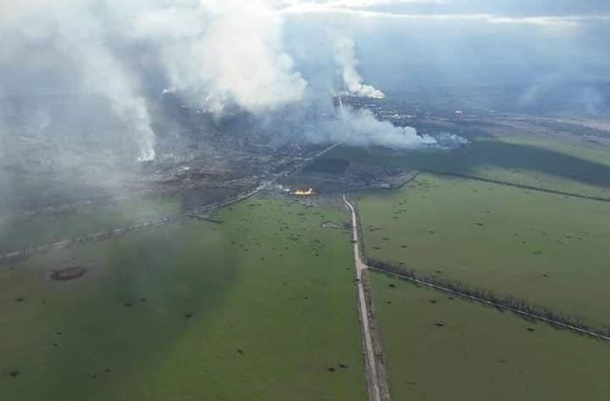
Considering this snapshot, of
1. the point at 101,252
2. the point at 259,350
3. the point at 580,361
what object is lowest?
the point at 580,361

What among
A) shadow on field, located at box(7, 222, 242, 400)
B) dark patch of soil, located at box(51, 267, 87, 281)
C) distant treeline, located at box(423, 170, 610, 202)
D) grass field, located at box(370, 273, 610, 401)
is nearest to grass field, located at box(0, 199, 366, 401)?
shadow on field, located at box(7, 222, 242, 400)

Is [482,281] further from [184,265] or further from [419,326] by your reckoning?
[184,265]

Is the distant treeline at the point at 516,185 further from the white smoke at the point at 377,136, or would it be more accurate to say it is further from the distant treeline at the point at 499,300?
the distant treeline at the point at 499,300

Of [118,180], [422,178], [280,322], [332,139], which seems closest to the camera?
[280,322]

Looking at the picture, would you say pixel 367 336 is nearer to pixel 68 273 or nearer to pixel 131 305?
pixel 131 305

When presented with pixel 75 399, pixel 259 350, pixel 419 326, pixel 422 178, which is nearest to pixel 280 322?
pixel 259 350

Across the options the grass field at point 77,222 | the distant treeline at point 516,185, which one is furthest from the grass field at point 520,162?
the grass field at point 77,222

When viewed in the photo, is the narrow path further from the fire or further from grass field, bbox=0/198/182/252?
grass field, bbox=0/198/182/252
